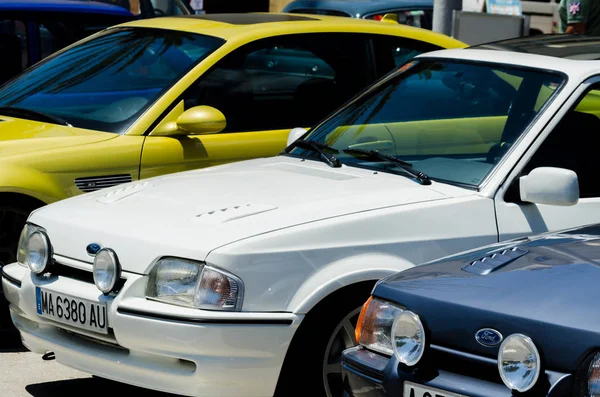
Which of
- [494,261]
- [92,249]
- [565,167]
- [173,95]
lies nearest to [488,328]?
[494,261]

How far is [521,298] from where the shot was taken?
10.7 feet

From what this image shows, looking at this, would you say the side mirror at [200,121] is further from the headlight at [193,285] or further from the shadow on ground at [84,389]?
the headlight at [193,285]

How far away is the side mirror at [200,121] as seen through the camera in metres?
6.10

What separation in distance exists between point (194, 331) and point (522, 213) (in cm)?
141

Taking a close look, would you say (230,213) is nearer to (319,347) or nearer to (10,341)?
(319,347)

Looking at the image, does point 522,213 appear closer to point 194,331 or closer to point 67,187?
point 194,331

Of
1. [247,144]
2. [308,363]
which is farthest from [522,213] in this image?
[247,144]

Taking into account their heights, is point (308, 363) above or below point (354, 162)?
below

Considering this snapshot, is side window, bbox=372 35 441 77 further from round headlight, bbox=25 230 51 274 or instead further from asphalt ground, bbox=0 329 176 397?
round headlight, bbox=25 230 51 274

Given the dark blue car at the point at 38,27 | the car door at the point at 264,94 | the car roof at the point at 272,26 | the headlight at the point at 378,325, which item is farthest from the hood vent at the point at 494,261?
the dark blue car at the point at 38,27

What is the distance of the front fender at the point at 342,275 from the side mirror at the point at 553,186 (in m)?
0.55

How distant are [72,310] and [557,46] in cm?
252

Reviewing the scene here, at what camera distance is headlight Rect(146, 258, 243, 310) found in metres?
4.28

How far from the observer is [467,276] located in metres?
3.54
